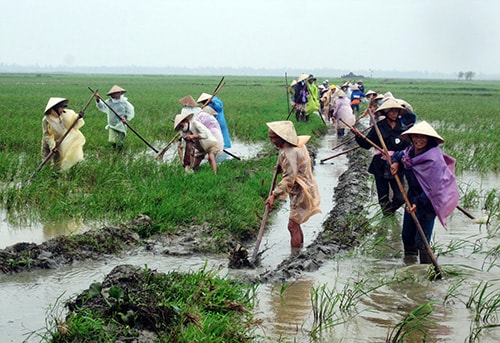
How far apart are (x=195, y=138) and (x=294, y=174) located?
10.3 feet

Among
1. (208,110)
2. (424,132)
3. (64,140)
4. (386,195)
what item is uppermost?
(424,132)

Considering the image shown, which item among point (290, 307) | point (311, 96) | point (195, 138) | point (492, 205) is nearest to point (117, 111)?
point (195, 138)

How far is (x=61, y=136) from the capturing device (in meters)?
8.62

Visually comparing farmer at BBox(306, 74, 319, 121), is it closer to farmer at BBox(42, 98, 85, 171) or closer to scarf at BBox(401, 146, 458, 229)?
farmer at BBox(42, 98, 85, 171)

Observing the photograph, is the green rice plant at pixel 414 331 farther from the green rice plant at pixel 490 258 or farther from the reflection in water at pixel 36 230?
the reflection in water at pixel 36 230

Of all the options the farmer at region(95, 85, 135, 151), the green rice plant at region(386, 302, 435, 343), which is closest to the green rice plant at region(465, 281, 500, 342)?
the green rice plant at region(386, 302, 435, 343)

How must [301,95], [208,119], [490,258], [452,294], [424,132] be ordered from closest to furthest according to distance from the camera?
[452,294]
[424,132]
[490,258]
[208,119]
[301,95]

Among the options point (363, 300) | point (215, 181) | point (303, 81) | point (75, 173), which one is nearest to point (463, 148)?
point (303, 81)

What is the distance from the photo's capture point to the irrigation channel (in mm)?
4258

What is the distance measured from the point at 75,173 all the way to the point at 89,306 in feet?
15.7

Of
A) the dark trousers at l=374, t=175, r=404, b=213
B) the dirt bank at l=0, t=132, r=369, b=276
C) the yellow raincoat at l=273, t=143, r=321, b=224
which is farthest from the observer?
the dark trousers at l=374, t=175, r=404, b=213

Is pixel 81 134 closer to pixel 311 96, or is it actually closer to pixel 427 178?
pixel 427 178

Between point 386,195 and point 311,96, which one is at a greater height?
point 311,96

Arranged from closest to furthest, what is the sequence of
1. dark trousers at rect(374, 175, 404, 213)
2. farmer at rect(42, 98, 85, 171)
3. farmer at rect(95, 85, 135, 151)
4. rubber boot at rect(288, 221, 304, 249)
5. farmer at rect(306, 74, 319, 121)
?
rubber boot at rect(288, 221, 304, 249), dark trousers at rect(374, 175, 404, 213), farmer at rect(42, 98, 85, 171), farmer at rect(95, 85, 135, 151), farmer at rect(306, 74, 319, 121)
